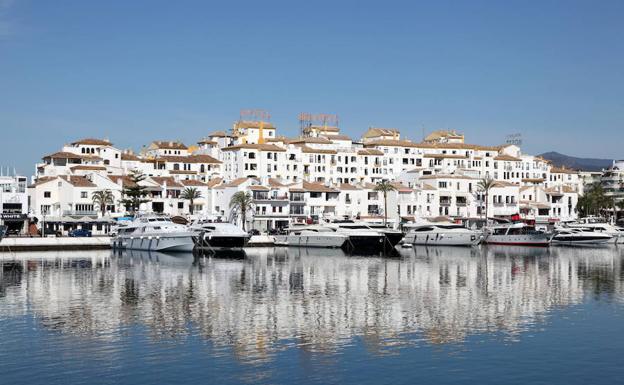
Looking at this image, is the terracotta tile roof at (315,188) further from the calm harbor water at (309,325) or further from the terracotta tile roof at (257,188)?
the calm harbor water at (309,325)

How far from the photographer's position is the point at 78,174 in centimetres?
12150

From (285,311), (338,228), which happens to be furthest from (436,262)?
(285,311)

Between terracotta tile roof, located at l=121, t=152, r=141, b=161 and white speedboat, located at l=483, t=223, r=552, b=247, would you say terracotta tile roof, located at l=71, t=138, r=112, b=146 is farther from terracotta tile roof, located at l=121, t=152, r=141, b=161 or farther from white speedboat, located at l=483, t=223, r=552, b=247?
white speedboat, located at l=483, t=223, r=552, b=247

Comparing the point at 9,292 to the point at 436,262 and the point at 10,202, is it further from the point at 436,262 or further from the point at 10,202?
the point at 10,202

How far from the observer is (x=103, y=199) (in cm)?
10862

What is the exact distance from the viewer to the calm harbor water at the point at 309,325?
27297mm

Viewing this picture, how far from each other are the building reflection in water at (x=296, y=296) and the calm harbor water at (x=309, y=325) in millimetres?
124

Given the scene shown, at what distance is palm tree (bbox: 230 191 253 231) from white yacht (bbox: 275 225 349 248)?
15790 millimetres

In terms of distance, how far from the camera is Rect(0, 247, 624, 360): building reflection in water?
3388 centimetres

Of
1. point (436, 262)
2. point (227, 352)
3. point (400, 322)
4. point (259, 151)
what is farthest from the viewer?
point (259, 151)

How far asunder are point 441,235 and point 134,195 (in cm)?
4119

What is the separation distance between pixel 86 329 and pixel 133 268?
29.9 meters

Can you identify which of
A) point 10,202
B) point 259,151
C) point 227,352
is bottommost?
point 227,352

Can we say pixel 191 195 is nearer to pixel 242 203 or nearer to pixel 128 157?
pixel 242 203
